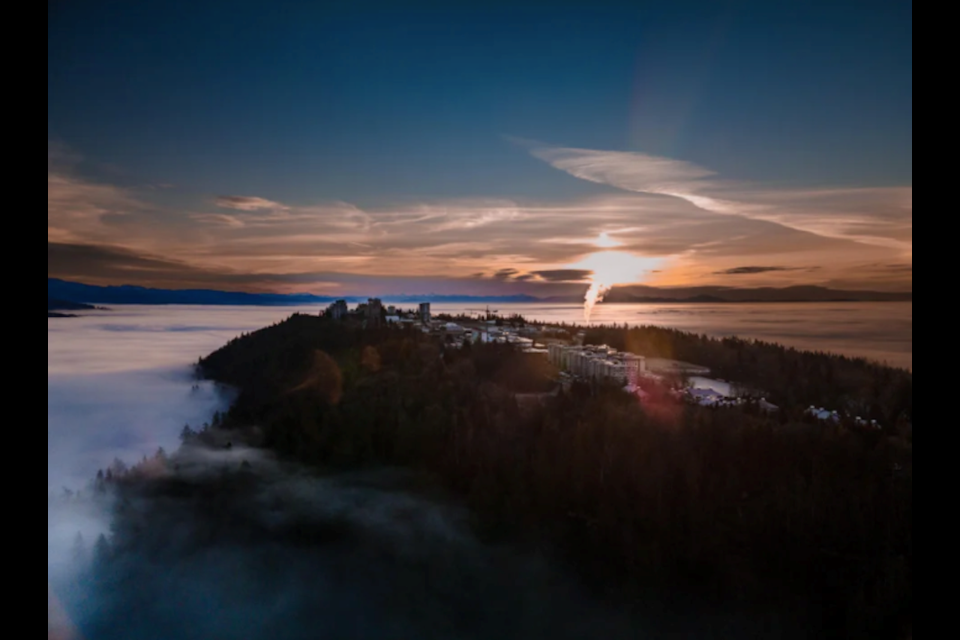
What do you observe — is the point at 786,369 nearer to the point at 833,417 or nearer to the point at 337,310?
the point at 833,417

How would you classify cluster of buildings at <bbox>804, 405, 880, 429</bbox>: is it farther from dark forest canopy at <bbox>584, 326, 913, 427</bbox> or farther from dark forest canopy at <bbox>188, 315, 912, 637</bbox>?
dark forest canopy at <bbox>188, 315, 912, 637</bbox>

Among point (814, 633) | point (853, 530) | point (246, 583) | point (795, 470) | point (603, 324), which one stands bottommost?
point (246, 583)

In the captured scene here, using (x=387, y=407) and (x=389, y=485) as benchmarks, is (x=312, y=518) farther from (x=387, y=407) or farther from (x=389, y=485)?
(x=387, y=407)

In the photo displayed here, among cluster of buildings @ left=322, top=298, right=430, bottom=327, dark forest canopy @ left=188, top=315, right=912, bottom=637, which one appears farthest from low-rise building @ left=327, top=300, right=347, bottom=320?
dark forest canopy @ left=188, top=315, right=912, bottom=637

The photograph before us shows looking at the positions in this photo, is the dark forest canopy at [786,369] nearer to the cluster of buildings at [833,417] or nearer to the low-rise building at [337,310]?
the cluster of buildings at [833,417]
